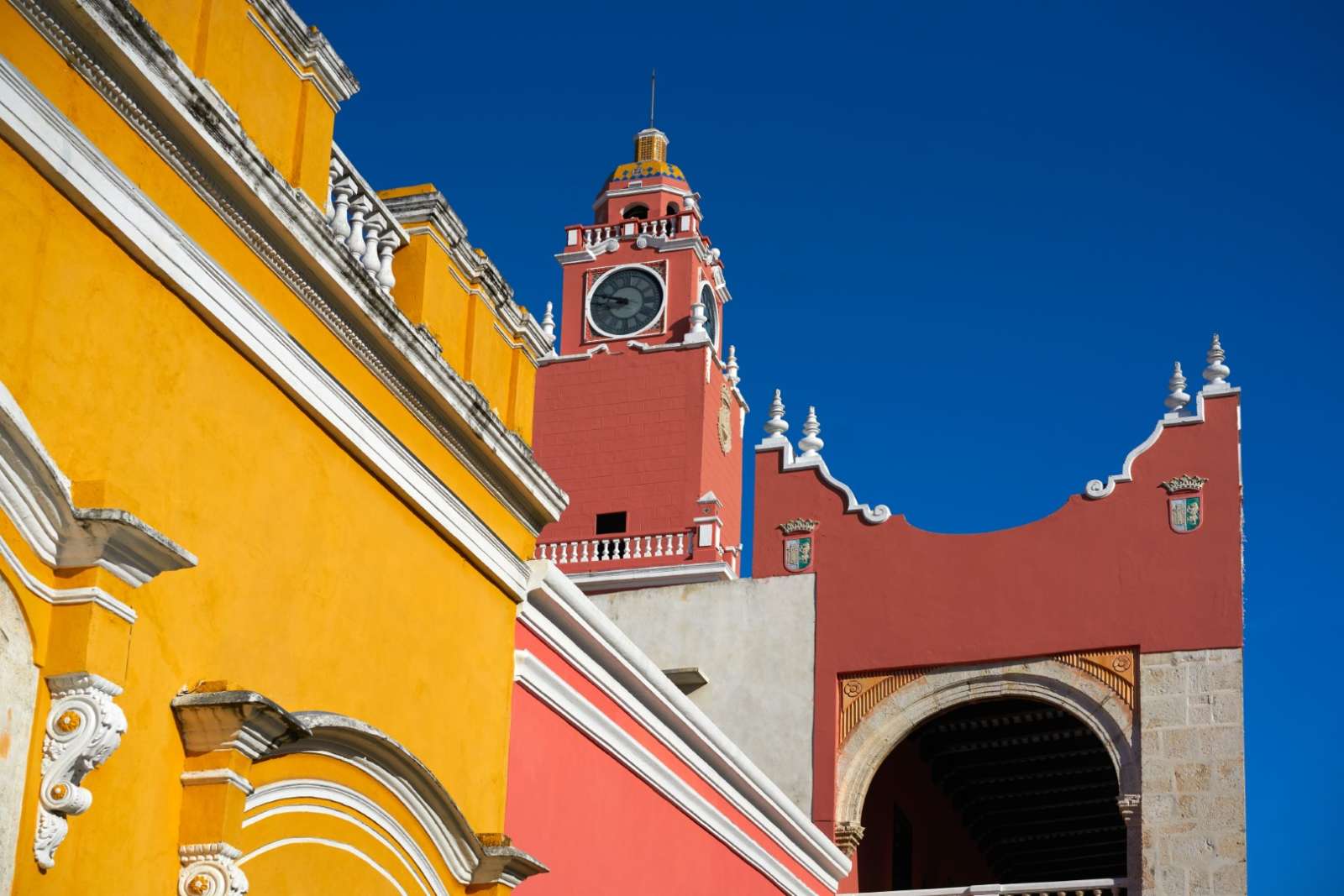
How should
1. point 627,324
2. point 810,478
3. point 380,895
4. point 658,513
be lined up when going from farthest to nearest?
point 627,324 < point 658,513 < point 810,478 < point 380,895

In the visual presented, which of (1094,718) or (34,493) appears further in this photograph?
(1094,718)

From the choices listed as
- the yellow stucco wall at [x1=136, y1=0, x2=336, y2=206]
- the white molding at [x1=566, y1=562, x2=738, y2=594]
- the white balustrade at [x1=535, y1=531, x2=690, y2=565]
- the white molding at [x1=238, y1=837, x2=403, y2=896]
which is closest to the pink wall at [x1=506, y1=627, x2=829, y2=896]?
the white molding at [x1=238, y1=837, x2=403, y2=896]

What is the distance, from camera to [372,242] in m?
6.72

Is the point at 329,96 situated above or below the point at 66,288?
above

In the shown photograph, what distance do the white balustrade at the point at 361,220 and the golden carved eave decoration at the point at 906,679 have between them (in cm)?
1101

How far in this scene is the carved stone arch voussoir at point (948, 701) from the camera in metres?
16.6

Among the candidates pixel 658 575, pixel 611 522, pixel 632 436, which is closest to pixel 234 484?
pixel 658 575

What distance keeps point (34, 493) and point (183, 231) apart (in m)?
1.00

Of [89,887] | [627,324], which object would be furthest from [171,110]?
[627,324]

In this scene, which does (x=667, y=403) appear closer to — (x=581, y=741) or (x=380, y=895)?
(x=581, y=741)

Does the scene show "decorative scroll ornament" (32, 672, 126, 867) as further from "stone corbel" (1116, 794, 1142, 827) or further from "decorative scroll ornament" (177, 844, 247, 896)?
"stone corbel" (1116, 794, 1142, 827)

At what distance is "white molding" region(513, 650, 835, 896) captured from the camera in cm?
828

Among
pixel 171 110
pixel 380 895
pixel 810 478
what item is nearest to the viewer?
pixel 171 110

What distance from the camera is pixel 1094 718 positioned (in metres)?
16.6
